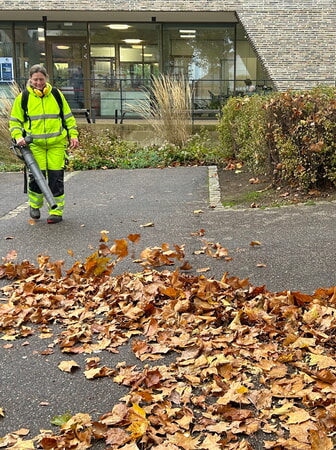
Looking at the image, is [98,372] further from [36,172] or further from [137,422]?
[36,172]

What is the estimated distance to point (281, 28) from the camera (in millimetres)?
19969

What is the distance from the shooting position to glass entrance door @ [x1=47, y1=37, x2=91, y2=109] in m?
22.9

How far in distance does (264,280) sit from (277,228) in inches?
64.7

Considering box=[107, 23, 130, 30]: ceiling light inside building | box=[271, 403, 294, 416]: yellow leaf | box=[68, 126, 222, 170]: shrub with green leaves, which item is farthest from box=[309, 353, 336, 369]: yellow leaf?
box=[107, 23, 130, 30]: ceiling light inside building

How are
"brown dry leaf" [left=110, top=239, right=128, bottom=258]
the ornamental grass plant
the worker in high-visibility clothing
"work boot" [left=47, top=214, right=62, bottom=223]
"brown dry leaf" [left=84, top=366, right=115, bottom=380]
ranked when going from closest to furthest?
"brown dry leaf" [left=84, top=366, right=115, bottom=380] → "brown dry leaf" [left=110, top=239, right=128, bottom=258] → the worker in high-visibility clothing → "work boot" [left=47, top=214, right=62, bottom=223] → the ornamental grass plant

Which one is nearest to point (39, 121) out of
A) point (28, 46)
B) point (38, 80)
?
point (38, 80)

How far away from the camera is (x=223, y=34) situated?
74.1 ft

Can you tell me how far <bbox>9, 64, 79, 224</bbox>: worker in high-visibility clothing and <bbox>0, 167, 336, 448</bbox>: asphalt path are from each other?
416 millimetres

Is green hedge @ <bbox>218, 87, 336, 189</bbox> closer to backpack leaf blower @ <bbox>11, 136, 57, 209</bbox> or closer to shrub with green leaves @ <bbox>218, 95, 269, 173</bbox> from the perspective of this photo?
shrub with green leaves @ <bbox>218, 95, 269, 173</bbox>

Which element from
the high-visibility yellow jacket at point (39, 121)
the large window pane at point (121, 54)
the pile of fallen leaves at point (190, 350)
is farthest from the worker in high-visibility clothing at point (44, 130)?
the large window pane at point (121, 54)

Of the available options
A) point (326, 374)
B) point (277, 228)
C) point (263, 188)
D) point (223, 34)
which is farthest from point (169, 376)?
point (223, 34)

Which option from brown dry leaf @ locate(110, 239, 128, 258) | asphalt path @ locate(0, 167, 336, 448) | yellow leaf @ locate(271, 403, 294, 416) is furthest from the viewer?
brown dry leaf @ locate(110, 239, 128, 258)

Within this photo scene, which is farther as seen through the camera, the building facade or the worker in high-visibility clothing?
A: the building facade

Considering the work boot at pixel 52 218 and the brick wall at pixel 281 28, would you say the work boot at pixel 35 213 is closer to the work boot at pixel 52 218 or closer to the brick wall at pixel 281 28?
the work boot at pixel 52 218
